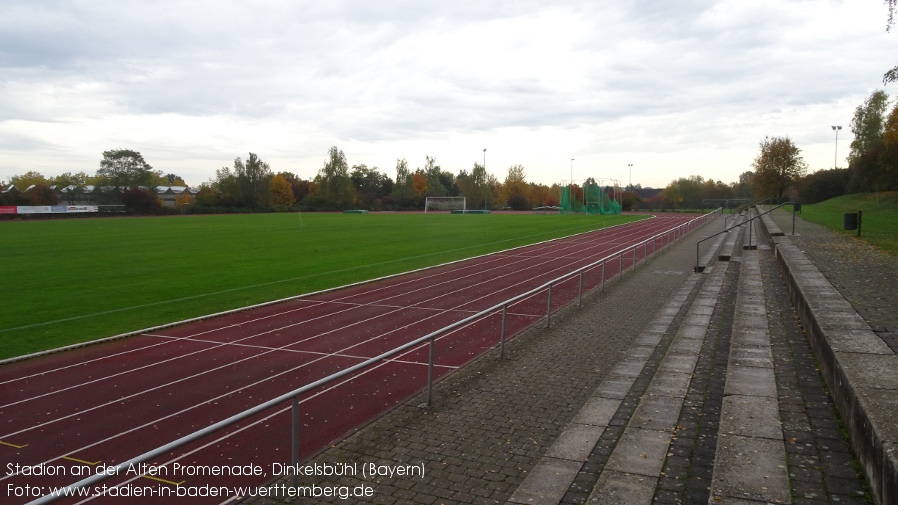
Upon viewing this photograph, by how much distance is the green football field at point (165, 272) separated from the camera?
13.2 metres

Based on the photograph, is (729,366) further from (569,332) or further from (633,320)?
(633,320)

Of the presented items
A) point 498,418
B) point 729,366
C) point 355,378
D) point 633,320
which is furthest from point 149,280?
point 729,366

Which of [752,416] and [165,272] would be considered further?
[165,272]

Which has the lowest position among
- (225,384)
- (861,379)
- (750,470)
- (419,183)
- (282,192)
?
(225,384)

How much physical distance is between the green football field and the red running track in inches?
67.5

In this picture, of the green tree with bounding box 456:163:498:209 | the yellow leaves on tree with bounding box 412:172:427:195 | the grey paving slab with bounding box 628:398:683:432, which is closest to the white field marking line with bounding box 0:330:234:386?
the grey paving slab with bounding box 628:398:683:432

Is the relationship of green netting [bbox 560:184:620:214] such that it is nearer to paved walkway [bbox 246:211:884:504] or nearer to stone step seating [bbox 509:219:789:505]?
paved walkway [bbox 246:211:884:504]

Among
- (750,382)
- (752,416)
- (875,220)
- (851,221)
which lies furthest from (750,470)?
(875,220)

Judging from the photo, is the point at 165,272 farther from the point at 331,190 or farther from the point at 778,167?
the point at 331,190

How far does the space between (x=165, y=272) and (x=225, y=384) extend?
13.8 meters

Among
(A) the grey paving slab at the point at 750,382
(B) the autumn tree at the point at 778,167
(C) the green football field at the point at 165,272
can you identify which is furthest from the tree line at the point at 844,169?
(A) the grey paving slab at the point at 750,382

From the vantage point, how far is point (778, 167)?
203ft

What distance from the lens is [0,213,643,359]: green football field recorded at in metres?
13.2

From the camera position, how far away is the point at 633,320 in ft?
38.8
